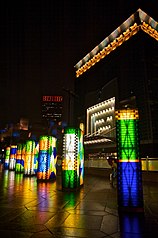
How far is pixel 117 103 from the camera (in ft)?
116

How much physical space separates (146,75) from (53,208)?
29.7 m

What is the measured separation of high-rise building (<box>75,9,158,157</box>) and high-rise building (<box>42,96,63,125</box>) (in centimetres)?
5958

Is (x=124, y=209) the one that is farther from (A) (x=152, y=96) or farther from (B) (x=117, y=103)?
(B) (x=117, y=103)

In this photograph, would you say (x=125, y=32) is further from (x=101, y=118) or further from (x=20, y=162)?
(x=20, y=162)

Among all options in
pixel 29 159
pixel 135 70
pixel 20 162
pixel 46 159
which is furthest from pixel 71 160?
pixel 135 70

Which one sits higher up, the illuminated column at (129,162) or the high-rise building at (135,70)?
the high-rise building at (135,70)

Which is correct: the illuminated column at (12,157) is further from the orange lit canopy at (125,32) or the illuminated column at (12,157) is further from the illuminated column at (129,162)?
the orange lit canopy at (125,32)

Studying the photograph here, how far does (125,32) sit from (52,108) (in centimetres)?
7042

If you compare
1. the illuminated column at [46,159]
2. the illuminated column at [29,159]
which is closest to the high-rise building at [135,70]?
the illuminated column at [29,159]

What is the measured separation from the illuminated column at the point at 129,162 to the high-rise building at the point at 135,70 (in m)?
23.4

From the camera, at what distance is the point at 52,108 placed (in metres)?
101

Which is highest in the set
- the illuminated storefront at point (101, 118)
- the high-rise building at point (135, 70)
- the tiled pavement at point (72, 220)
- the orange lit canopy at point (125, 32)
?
the orange lit canopy at point (125, 32)

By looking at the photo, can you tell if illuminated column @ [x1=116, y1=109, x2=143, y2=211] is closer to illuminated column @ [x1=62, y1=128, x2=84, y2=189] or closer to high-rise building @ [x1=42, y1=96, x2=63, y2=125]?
illuminated column @ [x1=62, y1=128, x2=84, y2=189]

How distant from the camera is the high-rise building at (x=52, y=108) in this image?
102 metres
